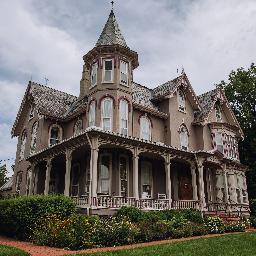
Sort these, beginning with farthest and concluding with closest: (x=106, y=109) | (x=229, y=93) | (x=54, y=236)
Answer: (x=229, y=93)
(x=106, y=109)
(x=54, y=236)

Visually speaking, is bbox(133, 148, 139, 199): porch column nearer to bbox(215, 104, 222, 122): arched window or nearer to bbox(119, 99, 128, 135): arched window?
bbox(119, 99, 128, 135): arched window

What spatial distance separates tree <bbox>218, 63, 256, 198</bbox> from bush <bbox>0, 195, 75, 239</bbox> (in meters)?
24.8

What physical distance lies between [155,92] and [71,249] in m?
18.9

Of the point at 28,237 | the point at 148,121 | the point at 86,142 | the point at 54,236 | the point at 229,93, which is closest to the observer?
the point at 54,236

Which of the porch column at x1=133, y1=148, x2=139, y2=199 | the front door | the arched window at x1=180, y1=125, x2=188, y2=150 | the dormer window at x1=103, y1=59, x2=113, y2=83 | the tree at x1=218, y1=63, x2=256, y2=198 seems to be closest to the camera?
the porch column at x1=133, y1=148, x2=139, y2=199

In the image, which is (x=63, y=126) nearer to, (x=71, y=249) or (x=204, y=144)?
(x=204, y=144)

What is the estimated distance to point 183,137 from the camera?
1078 inches

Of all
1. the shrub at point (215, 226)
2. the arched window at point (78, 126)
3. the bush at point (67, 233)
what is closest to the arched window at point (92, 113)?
the arched window at point (78, 126)

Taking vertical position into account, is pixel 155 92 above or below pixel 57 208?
above

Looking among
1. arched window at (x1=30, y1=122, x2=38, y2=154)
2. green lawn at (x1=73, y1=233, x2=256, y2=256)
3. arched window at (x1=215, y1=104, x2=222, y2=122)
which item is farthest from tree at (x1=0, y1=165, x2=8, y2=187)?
green lawn at (x1=73, y1=233, x2=256, y2=256)

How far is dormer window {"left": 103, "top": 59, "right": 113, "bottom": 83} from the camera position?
78.7 ft

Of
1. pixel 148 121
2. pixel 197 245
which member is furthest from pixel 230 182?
pixel 197 245

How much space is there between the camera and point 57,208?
52.0 feet

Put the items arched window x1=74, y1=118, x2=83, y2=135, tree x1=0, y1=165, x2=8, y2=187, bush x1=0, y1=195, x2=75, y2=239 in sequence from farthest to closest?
tree x1=0, y1=165, x2=8, y2=187
arched window x1=74, y1=118, x2=83, y2=135
bush x1=0, y1=195, x2=75, y2=239
